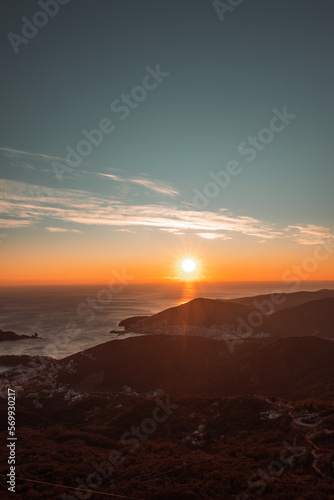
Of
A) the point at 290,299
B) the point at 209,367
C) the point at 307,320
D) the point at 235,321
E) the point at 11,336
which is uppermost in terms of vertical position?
the point at 290,299

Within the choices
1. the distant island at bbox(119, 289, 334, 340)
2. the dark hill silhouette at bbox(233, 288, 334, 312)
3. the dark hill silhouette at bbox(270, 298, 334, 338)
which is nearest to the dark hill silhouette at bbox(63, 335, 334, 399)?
the distant island at bbox(119, 289, 334, 340)

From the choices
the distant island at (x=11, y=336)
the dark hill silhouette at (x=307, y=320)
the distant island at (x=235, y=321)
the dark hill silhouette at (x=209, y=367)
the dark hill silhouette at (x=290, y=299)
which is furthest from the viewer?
the dark hill silhouette at (x=290, y=299)

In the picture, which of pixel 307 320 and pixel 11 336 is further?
pixel 307 320

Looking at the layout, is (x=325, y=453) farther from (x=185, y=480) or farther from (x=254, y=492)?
(x=185, y=480)

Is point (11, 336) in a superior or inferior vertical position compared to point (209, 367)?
inferior

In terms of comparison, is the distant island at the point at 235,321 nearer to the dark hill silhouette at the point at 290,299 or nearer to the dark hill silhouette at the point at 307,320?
the dark hill silhouette at the point at 307,320

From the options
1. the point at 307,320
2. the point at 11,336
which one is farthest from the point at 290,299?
the point at 11,336

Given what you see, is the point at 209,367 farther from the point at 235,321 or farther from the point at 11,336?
the point at 11,336

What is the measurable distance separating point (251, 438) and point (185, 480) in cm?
757

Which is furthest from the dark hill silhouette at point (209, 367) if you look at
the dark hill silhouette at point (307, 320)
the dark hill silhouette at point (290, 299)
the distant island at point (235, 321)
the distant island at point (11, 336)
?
the dark hill silhouette at point (290, 299)

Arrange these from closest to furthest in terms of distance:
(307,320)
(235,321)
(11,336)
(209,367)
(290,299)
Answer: (209,367) → (11,336) → (307,320) → (235,321) → (290,299)

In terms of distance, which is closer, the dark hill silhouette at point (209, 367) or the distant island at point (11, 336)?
the dark hill silhouette at point (209, 367)

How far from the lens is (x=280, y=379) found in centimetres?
4150

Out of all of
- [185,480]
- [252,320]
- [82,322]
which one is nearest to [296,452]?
[185,480]
